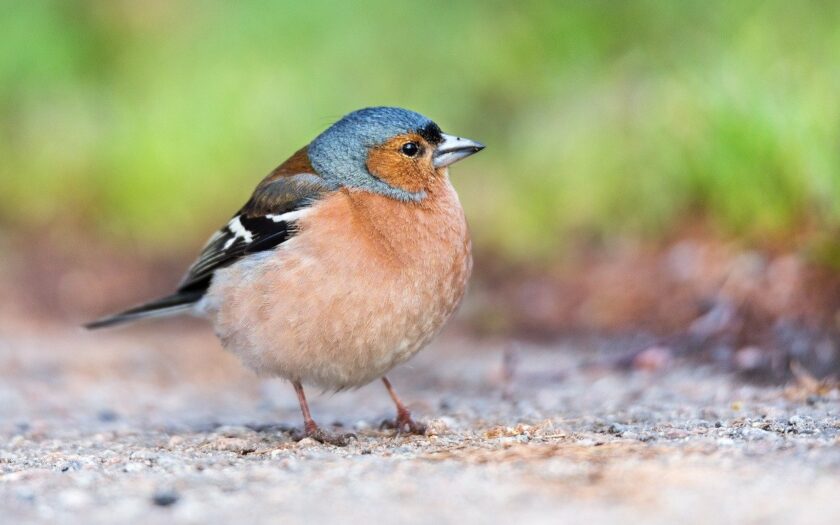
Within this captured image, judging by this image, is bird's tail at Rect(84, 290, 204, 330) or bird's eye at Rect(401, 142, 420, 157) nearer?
bird's eye at Rect(401, 142, 420, 157)

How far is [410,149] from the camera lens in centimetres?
517

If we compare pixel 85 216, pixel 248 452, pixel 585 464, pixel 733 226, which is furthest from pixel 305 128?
pixel 585 464

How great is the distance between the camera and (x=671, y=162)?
7.12m

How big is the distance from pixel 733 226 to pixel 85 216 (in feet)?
18.1

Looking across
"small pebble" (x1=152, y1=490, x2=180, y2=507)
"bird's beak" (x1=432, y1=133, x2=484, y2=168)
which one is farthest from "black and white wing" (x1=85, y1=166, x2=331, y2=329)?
"small pebble" (x1=152, y1=490, x2=180, y2=507)

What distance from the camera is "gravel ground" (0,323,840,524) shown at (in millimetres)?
2988

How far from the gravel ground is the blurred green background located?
1.20m

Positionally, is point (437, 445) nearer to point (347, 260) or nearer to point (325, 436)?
point (325, 436)

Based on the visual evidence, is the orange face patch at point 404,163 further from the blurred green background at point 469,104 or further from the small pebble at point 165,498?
the small pebble at point 165,498

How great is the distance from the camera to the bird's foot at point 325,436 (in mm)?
4559

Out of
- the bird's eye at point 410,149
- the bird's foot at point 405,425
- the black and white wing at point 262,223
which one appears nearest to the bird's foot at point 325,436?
the bird's foot at point 405,425

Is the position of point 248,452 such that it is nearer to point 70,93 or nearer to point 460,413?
point 460,413

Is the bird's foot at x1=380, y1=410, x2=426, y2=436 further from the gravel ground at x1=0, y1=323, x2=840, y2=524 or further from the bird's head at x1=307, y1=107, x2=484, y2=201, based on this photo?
the bird's head at x1=307, y1=107, x2=484, y2=201

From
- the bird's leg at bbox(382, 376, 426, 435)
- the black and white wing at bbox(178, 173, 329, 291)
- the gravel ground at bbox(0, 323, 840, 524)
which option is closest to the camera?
the gravel ground at bbox(0, 323, 840, 524)
